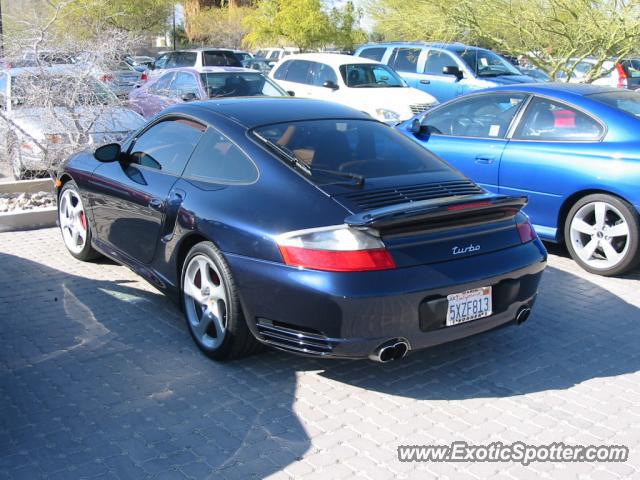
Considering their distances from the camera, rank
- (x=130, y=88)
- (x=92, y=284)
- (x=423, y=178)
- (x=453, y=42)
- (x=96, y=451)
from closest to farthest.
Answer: (x=96, y=451) < (x=423, y=178) < (x=92, y=284) < (x=130, y=88) < (x=453, y=42)

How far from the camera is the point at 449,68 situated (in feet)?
49.8

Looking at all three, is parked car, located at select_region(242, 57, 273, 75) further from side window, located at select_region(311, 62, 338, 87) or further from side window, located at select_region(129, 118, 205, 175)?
side window, located at select_region(129, 118, 205, 175)

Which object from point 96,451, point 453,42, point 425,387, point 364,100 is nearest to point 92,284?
point 96,451

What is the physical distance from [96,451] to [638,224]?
15.3ft

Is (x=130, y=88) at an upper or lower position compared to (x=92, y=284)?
upper

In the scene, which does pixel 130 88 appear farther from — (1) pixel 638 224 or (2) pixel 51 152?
(1) pixel 638 224

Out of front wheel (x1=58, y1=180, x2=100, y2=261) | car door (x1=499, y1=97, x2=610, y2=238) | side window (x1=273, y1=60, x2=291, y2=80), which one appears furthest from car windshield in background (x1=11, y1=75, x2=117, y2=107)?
side window (x1=273, y1=60, x2=291, y2=80)

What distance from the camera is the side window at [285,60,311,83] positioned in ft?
49.6

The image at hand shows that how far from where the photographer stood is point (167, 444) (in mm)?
3631

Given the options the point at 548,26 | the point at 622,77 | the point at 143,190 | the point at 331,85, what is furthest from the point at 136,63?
the point at 143,190

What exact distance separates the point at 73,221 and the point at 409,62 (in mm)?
11691

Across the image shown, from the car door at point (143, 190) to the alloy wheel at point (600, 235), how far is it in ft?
11.5

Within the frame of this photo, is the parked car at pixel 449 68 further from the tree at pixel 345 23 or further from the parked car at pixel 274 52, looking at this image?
the tree at pixel 345 23

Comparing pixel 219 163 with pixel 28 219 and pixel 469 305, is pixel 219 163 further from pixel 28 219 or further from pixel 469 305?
pixel 28 219
